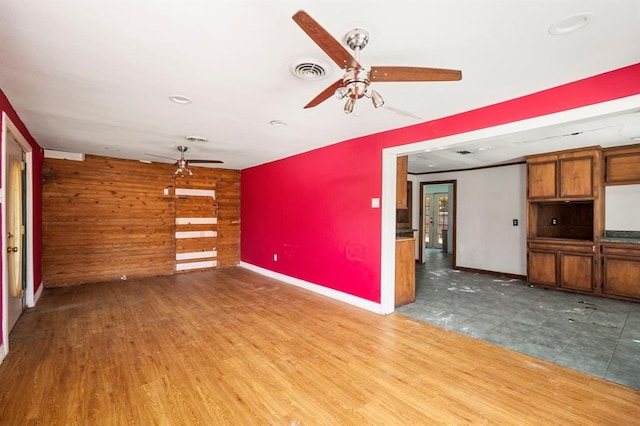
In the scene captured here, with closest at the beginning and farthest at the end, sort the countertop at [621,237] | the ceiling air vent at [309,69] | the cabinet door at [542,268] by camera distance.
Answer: the ceiling air vent at [309,69], the countertop at [621,237], the cabinet door at [542,268]

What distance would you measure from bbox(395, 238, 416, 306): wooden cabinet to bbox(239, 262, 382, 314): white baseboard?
15.1 inches

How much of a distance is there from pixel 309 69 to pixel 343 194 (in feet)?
8.16

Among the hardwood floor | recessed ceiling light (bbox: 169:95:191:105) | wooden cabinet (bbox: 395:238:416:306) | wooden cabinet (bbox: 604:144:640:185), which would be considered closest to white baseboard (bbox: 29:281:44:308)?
the hardwood floor

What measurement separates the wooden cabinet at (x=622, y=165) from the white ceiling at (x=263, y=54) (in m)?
1.52

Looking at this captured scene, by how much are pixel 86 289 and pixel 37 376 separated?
3212mm

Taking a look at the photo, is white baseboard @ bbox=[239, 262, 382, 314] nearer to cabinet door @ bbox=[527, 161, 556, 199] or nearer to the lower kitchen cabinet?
the lower kitchen cabinet

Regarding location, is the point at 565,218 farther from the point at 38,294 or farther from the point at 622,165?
the point at 38,294

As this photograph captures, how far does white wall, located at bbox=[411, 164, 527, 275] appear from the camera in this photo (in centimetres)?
606

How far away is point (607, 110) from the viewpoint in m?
2.31

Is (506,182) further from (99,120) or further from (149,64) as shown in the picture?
(99,120)

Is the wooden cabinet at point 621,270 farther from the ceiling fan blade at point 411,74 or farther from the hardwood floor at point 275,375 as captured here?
the ceiling fan blade at point 411,74

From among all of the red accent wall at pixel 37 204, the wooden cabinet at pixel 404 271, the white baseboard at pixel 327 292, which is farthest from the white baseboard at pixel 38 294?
the wooden cabinet at pixel 404 271

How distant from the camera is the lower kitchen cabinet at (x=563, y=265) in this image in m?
4.77

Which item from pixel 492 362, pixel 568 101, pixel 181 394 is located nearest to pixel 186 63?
pixel 181 394
